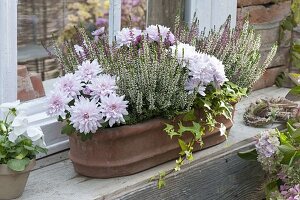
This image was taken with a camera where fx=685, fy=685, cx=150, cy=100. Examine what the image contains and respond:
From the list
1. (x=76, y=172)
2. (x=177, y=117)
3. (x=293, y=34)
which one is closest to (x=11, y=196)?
(x=76, y=172)

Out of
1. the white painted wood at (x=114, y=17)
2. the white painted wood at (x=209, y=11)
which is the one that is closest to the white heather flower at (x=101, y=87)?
the white painted wood at (x=114, y=17)

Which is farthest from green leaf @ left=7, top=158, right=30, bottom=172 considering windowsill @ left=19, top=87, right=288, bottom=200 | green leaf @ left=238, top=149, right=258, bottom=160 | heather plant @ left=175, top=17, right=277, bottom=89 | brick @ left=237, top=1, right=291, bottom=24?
brick @ left=237, top=1, right=291, bottom=24

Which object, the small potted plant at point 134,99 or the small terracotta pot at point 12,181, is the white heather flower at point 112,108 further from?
the small terracotta pot at point 12,181

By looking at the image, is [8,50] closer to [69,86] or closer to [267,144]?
[69,86]

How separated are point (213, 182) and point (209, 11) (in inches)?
32.8

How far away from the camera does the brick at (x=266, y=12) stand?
3299 mm

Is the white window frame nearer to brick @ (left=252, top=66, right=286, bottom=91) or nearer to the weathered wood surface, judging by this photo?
the weathered wood surface

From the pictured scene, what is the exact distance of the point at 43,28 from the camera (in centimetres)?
253

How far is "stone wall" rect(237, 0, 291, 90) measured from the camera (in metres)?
3.32

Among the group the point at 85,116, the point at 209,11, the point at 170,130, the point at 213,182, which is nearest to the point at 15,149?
the point at 85,116

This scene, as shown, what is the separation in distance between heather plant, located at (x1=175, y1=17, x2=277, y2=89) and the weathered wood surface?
289 mm

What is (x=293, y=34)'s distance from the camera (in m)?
3.61

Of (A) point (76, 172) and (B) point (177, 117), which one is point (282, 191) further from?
(A) point (76, 172)

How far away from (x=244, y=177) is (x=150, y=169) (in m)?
0.57
